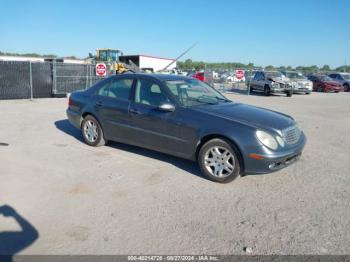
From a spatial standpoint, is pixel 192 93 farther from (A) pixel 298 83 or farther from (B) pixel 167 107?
(A) pixel 298 83

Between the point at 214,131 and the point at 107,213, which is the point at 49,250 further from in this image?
the point at 214,131

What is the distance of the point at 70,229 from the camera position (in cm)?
351

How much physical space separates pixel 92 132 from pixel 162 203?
3112mm

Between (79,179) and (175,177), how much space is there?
145 centimetres

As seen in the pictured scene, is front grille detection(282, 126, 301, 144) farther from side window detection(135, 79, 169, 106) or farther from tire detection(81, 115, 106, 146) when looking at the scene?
tire detection(81, 115, 106, 146)

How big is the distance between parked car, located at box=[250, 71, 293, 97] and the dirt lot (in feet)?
48.1

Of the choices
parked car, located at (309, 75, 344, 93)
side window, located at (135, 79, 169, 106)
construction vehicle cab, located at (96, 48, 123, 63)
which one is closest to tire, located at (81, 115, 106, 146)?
side window, located at (135, 79, 169, 106)

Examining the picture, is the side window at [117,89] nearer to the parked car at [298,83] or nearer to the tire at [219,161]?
the tire at [219,161]

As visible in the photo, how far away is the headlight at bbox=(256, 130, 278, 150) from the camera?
461cm

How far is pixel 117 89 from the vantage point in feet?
20.6

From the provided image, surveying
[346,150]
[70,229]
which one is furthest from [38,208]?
[346,150]

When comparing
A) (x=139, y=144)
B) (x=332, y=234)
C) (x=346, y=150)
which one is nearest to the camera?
(x=332, y=234)

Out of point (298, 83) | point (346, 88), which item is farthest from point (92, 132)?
point (346, 88)

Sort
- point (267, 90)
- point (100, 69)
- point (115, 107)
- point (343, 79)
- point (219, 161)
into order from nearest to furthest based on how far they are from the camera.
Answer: point (219, 161) → point (115, 107) → point (100, 69) → point (267, 90) → point (343, 79)
